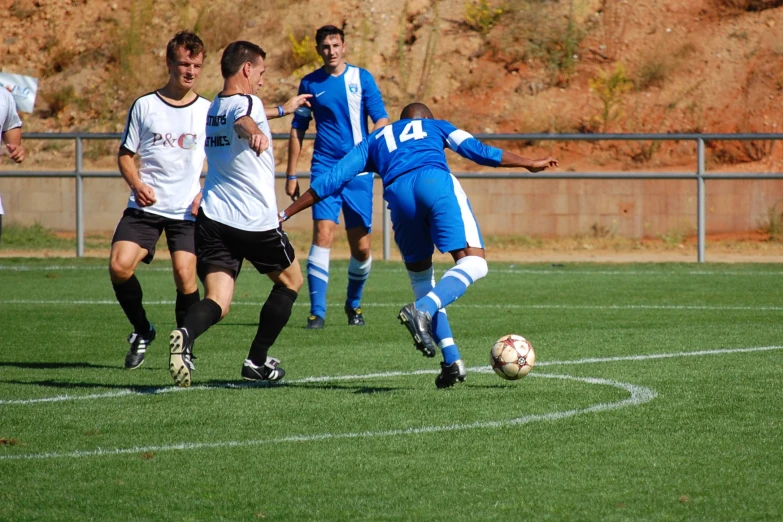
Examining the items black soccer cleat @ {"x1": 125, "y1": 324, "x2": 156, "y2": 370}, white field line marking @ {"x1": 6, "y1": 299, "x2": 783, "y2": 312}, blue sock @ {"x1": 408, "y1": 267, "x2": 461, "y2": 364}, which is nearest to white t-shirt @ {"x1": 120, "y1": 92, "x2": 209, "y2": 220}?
black soccer cleat @ {"x1": 125, "y1": 324, "x2": 156, "y2": 370}

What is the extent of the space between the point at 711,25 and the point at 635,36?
1.74 m

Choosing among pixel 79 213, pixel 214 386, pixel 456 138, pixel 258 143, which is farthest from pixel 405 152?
pixel 79 213

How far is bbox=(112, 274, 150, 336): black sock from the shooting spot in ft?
25.1

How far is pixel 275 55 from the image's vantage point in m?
29.5

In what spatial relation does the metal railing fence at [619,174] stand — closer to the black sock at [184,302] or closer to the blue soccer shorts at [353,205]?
the blue soccer shorts at [353,205]

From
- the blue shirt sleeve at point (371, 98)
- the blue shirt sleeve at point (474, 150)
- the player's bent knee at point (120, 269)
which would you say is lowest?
the player's bent knee at point (120, 269)

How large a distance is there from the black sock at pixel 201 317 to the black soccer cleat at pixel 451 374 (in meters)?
1.27

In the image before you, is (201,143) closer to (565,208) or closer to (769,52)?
(565,208)

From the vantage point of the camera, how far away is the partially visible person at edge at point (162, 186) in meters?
7.44

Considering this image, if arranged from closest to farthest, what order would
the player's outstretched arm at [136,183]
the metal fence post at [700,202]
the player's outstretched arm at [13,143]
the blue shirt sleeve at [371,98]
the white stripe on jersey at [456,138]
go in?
1. the white stripe on jersey at [456,138]
2. the player's outstretched arm at [136,183]
3. the player's outstretched arm at [13,143]
4. the blue shirt sleeve at [371,98]
5. the metal fence post at [700,202]

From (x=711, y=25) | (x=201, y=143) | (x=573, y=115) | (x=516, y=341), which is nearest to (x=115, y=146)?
(x=573, y=115)

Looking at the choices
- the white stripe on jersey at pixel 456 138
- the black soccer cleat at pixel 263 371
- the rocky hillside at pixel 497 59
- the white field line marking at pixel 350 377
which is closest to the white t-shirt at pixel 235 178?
the black soccer cleat at pixel 263 371

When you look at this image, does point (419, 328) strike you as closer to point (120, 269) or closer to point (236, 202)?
point (236, 202)

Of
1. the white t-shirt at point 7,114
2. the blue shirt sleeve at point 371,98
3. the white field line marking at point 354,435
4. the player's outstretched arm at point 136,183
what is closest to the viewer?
the white field line marking at point 354,435
